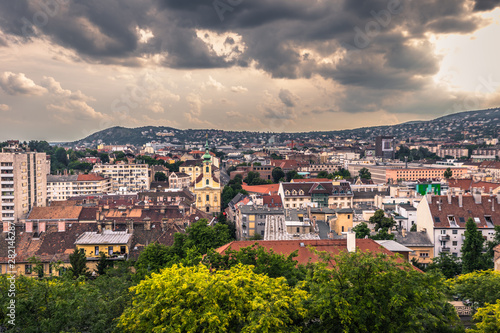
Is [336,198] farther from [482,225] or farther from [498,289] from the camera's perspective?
[498,289]

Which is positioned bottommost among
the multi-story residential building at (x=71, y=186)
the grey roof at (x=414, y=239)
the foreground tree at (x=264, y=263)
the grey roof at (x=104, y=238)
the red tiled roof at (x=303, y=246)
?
the grey roof at (x=414, y=239)

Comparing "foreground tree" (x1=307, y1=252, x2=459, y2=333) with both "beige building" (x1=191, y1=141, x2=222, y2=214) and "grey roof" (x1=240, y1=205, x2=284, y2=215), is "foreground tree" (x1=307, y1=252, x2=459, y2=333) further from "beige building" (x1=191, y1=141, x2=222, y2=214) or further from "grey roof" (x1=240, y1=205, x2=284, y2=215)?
"beige building" (x1=191, y1=141, x2=222, y2=214)

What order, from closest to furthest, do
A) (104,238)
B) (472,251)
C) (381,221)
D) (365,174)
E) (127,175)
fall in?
(472,251), (104,238), (381,221), (127,175), (365,174)

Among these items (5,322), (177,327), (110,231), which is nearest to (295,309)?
(177,327)

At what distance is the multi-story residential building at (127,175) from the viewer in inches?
6063

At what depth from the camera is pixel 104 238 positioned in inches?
1991

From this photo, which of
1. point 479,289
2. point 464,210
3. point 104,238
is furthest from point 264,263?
point 464,210

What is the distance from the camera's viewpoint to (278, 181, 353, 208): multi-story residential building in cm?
9706

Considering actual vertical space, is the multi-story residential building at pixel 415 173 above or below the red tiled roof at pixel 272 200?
above

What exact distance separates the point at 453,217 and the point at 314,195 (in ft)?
129

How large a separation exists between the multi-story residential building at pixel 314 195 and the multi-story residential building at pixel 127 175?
71.2 metres

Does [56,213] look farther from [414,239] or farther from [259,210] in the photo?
[414,239]

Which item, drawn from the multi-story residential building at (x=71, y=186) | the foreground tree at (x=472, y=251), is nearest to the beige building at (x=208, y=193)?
the multi-story residential building at (x=71, y=186)

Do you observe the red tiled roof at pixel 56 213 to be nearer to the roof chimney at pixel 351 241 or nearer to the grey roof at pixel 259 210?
the grey roof at pixel 259 210
